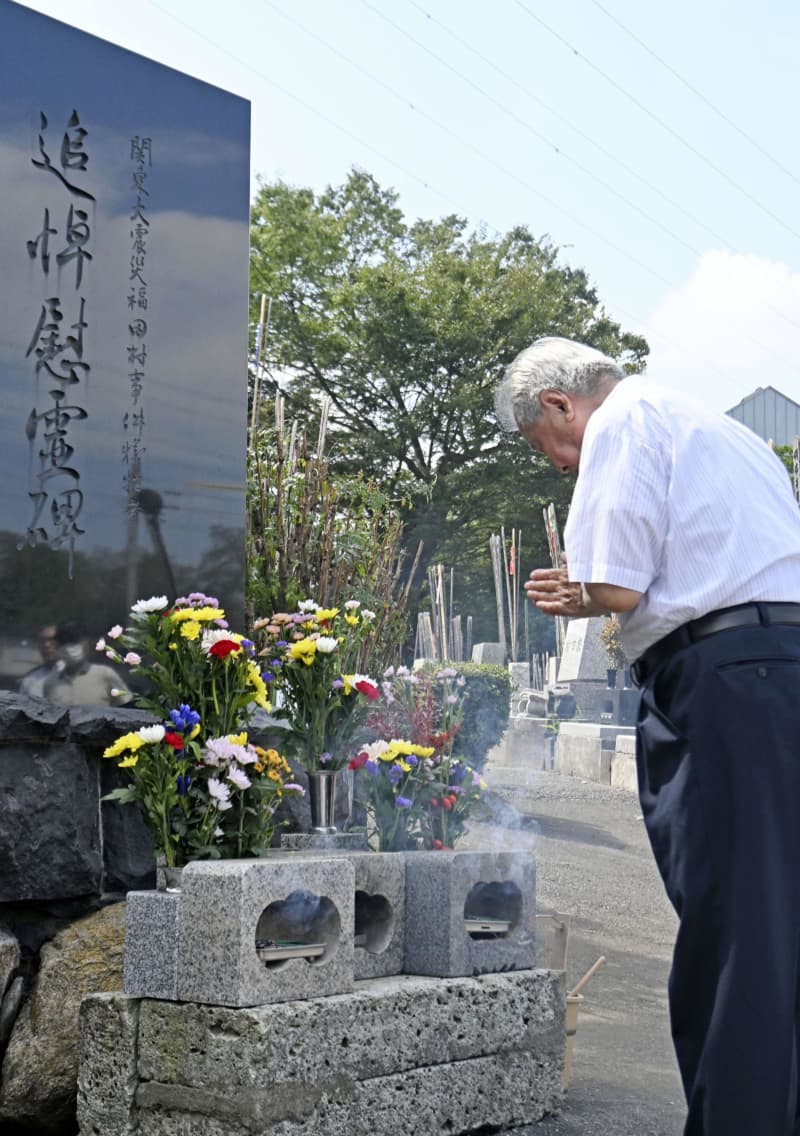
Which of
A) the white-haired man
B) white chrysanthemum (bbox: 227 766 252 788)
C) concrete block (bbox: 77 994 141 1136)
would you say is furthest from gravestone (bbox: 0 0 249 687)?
the white-haired man

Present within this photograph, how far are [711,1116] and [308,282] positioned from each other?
765 inches

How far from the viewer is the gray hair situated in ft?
7.82

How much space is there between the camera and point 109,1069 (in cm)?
304

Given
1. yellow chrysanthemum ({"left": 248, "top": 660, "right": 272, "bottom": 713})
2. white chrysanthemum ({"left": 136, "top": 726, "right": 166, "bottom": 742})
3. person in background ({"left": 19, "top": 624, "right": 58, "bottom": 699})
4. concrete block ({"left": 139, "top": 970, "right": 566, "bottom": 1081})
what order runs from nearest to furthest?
concrete block ({"left": 139, "top": 970, "right": 566, "bottom": 1081}) < white chrysanthemum ({"left": 136, "top": 726, "right": 166, "bottom": 742}) < yellow chrysanthemum ({"left": 248, "top": 660, "right": 272, "bottom": 713}) < person in background ({"left": 19, "top": 624, "right": 58, "bottom": 699})

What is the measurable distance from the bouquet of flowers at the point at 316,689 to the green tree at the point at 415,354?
51.5 feet

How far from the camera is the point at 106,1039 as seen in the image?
3064 mm

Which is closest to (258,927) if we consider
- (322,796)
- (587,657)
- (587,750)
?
(322,796)

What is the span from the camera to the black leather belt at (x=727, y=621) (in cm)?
211

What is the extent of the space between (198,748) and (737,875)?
1692 millimetres

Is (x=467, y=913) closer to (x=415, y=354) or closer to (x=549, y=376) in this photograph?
(x=549, y=376)

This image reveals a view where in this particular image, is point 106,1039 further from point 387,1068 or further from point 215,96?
point 215,96

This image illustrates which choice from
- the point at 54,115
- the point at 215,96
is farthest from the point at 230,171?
the point at 54,115

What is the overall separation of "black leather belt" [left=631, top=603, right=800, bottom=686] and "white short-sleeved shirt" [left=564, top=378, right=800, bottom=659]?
0.6 inches

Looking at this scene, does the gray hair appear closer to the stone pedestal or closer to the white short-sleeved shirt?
the white short-sleeved shirt
